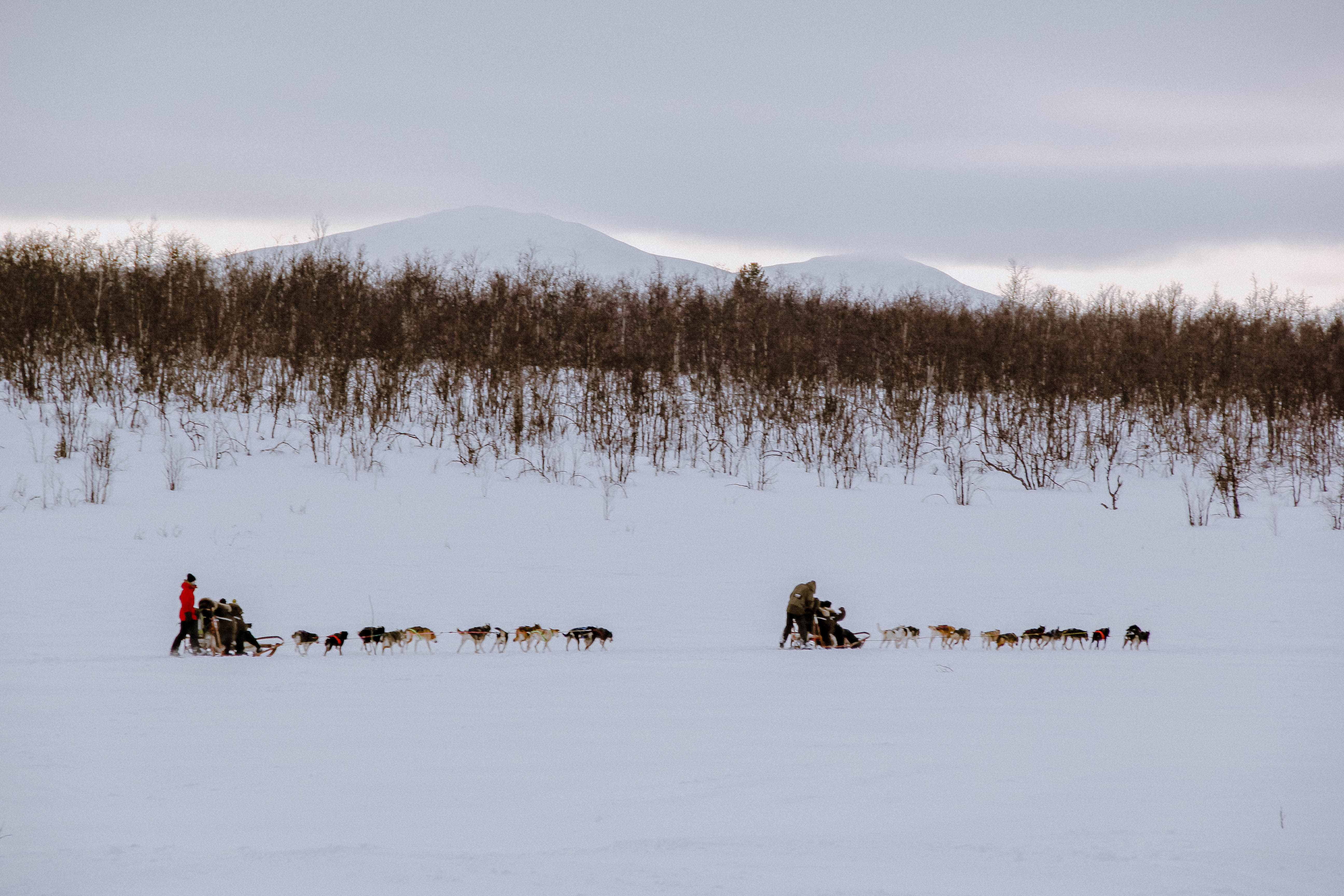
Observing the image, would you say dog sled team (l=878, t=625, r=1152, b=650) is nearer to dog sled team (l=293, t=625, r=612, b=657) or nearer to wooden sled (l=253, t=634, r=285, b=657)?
dog sled team (l=293, t=625, r=612, b=657)

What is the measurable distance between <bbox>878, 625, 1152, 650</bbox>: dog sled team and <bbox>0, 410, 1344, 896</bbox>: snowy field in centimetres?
21

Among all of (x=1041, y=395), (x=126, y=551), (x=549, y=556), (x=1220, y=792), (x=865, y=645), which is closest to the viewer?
(x=1220, y=792)

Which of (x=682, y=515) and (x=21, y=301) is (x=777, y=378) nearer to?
(x=682, y=515)

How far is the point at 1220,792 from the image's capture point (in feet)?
18.7

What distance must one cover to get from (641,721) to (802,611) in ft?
11.6

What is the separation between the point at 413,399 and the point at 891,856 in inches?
751

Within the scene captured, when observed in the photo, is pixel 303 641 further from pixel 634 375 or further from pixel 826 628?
pixel 634 375

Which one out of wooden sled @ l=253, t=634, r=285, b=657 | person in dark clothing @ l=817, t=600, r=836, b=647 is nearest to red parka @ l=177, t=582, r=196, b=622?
wooden sled @ l=253, t=634, r=285, b=657

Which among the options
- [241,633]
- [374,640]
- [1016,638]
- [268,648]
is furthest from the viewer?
[1016,638]

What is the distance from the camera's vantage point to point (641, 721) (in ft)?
22.6

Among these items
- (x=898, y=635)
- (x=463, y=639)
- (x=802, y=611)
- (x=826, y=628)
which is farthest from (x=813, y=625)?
(x=463, y=639)

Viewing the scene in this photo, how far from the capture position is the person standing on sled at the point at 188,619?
8.74 metres

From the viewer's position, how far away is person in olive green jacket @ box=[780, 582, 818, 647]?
32.6 ft

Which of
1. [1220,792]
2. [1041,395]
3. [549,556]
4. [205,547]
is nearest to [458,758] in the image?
[1220,792]
